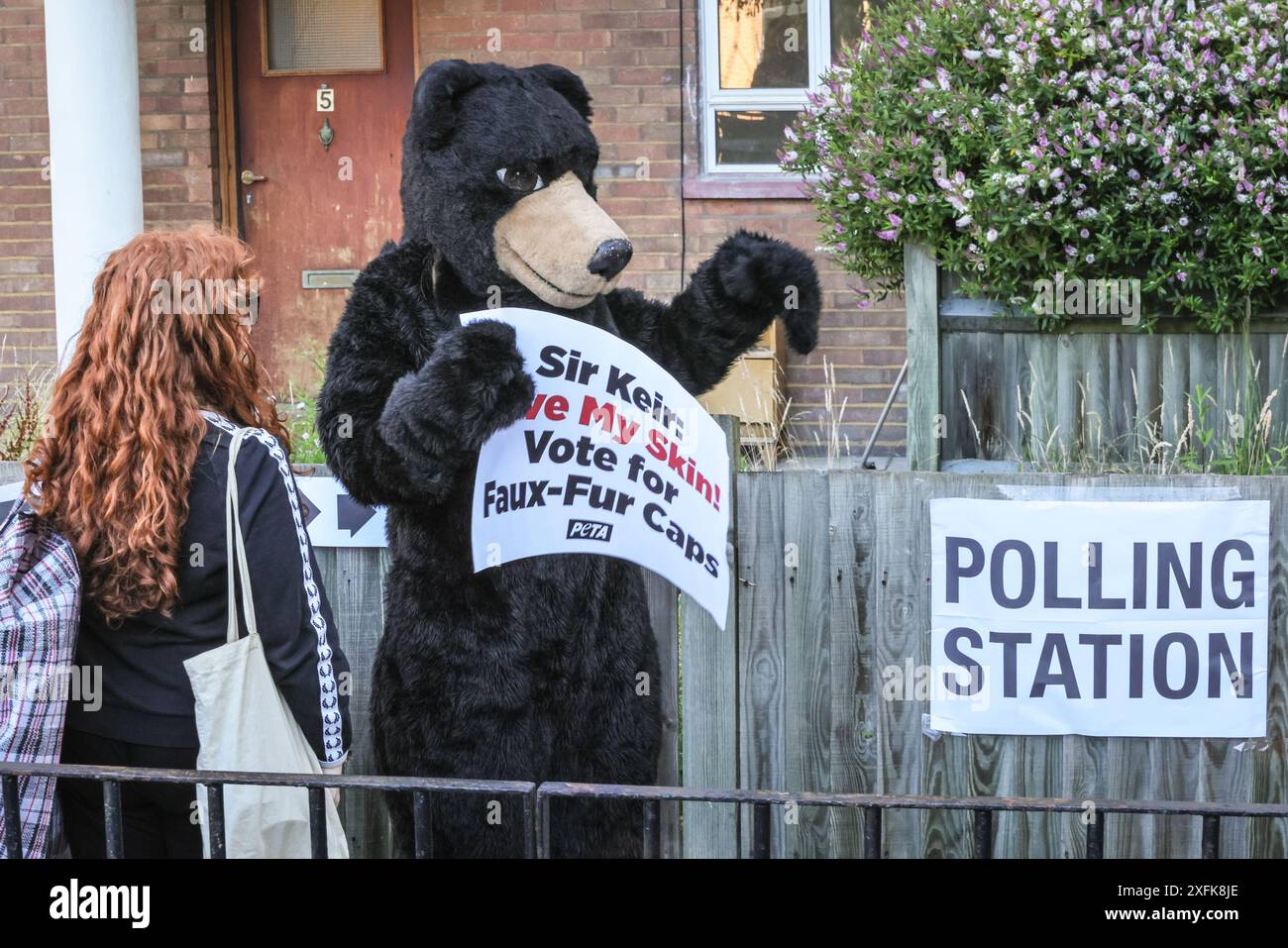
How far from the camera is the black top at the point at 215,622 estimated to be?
8.33ft

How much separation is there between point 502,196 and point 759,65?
496 cm

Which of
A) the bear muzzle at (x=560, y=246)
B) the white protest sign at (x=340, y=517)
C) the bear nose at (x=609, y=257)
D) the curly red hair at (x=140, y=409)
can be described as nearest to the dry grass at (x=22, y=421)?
the white protest sign at (x=340, y=517)

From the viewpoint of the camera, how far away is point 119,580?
2504 millimetres

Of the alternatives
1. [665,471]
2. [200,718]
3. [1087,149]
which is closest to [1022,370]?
[1087,149]

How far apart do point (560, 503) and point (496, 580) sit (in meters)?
0.22

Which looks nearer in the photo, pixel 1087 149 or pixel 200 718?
pixel 200 718

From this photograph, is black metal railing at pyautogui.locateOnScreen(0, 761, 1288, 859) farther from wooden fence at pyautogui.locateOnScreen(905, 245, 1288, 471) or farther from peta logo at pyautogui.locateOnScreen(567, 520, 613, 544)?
wooden fence at pyautogui.locateOnScreen(905, 245, 1288, 471)

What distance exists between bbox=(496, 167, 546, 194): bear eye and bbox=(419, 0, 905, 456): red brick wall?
14.8ft

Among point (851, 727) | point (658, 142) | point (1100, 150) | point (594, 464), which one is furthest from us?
point (658, 142)

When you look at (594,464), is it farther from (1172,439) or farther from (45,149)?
(45,149)

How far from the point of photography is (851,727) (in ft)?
11.1

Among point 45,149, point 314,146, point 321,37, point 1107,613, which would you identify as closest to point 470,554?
point 1107,613
